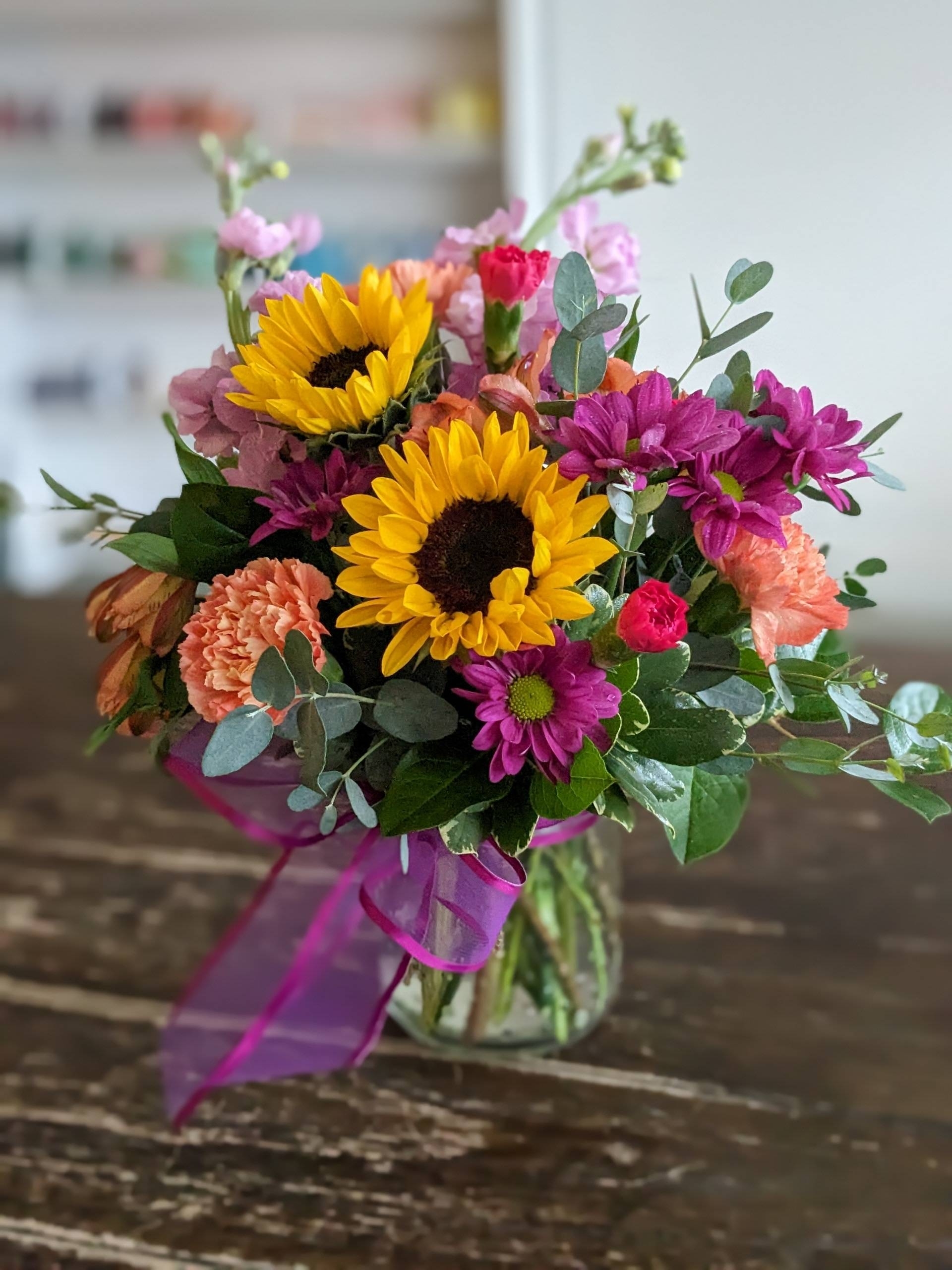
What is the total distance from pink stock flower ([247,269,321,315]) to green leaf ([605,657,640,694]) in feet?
0.67

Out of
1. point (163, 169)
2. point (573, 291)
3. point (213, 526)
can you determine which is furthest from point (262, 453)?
point (163, 169)

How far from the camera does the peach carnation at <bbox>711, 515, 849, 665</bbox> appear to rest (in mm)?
358

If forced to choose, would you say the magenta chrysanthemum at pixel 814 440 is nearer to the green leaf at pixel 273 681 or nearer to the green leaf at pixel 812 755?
the green leaf at pixel 812 755

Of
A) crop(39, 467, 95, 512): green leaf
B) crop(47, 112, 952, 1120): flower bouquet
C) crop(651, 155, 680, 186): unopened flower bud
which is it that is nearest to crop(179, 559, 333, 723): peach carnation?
crop(47, 112, 952, 1120): flower bouquet

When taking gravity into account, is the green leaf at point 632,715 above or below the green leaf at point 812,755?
above

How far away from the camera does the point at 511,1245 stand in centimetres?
48

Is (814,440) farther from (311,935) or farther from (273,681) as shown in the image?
(311,935)

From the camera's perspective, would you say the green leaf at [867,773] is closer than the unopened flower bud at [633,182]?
Yes

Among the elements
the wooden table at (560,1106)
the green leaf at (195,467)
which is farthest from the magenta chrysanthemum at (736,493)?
the wooden table at (560,1106)

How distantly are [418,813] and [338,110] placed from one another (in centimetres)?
229

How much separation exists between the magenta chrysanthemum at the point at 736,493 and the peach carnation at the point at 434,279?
165 mm

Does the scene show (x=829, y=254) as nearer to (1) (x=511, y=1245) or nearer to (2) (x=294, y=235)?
(2) (x=294, y=235)

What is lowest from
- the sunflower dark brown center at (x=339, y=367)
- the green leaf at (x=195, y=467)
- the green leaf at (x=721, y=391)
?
the green leaf at (x=195, y=467)

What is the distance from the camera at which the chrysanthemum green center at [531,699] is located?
35cm
